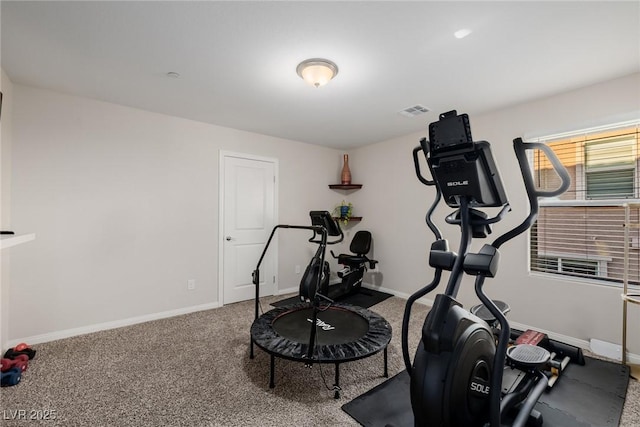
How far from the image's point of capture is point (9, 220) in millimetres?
2639

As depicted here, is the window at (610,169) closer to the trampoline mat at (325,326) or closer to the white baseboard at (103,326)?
the trampoline mat at (325,326)

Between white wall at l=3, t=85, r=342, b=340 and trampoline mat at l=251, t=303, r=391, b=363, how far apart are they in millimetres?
1610

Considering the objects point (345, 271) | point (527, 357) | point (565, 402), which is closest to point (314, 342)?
point (527, 357)

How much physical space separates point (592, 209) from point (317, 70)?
2.95 metres

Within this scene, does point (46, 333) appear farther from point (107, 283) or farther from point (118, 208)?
point (118, 208)

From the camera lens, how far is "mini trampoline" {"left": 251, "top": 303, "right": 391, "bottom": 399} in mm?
2066

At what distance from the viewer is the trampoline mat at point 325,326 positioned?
239cm

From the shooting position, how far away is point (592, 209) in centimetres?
279

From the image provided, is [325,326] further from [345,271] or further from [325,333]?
[345,271]

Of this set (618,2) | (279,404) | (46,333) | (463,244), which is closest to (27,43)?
(46,333)

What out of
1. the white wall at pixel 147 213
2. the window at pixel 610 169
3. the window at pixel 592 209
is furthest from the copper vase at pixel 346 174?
the window at pixel 610 169

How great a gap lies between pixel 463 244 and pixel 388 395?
1239mm

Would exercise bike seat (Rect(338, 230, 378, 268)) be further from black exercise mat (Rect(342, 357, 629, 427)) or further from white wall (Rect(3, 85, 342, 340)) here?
black exercise mat (Rect(342, 357, 629, 427))

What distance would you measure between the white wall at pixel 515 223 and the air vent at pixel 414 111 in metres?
0.31
